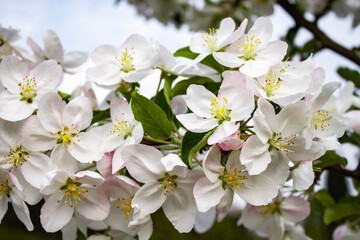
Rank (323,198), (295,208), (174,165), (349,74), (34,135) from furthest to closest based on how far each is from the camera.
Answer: (349,74) < (323,198) < (295,208) < (34,135) < (174,165)

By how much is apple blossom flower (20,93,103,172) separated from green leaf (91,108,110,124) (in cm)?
6

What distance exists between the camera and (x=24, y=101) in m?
0.88

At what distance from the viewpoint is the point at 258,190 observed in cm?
79

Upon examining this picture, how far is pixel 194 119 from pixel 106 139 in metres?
0.19

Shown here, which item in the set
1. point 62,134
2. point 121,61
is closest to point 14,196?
point 62,134

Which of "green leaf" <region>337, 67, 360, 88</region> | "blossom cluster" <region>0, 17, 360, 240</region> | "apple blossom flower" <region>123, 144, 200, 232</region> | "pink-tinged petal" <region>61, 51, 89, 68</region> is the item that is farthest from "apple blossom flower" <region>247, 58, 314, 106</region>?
"green leaf" <region>337, 67, 360, 88</region>

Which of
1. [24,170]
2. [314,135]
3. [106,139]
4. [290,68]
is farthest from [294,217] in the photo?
[24,170]

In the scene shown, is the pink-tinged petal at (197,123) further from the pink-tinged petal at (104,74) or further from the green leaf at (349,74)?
the green leaf at (349,74)

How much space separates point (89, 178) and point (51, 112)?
0.16m

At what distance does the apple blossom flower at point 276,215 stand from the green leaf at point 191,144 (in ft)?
1.36

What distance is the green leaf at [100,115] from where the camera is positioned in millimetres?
938

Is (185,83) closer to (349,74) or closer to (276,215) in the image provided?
(276,215)

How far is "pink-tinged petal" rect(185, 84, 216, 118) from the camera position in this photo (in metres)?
0.82

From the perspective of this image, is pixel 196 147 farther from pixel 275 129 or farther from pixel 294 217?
pixel 294 217
